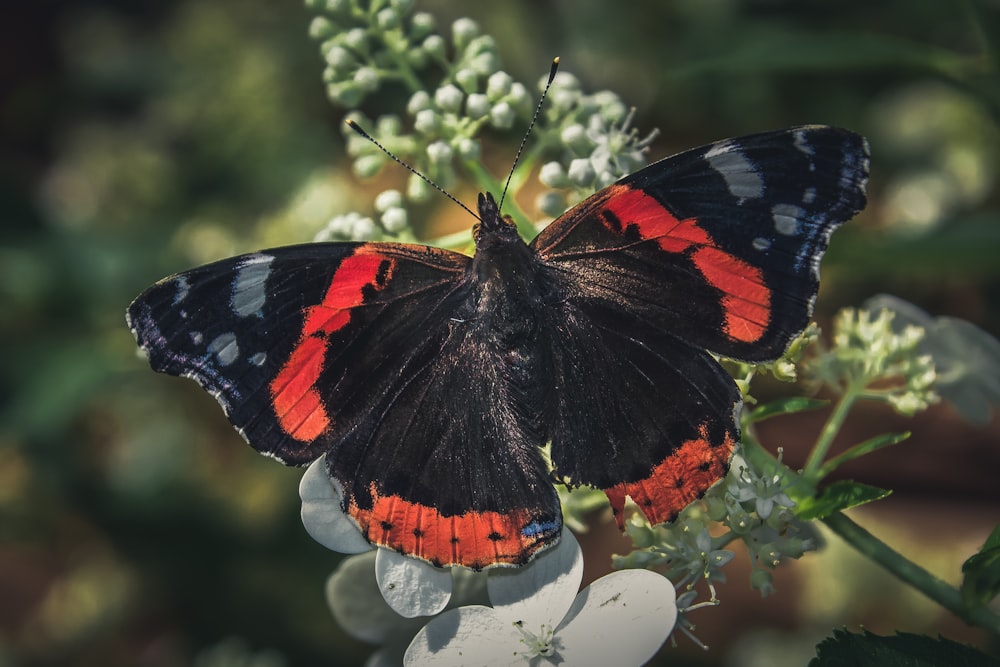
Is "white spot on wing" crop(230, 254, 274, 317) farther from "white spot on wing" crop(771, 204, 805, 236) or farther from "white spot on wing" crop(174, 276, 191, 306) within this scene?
"white spot on wing" crop(771, 204, 805, 236)

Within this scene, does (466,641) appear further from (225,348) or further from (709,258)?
(709,258)

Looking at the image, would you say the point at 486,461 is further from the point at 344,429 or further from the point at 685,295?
the point at 685,295

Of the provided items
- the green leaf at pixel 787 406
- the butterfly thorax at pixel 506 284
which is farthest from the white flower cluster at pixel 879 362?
the butterfly thorax at pixel 506 284

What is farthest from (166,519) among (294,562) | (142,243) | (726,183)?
(726,183)

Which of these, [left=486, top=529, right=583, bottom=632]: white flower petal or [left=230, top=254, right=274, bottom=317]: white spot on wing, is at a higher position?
[left=230, top=254, right=274, bottom=317]: white spot on wing

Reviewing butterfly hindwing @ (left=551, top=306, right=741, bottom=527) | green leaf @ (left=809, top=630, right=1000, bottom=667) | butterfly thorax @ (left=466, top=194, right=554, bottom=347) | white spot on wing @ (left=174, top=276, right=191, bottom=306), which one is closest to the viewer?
green leaf @ (left=809, top=630, right=1000, bottom=667)

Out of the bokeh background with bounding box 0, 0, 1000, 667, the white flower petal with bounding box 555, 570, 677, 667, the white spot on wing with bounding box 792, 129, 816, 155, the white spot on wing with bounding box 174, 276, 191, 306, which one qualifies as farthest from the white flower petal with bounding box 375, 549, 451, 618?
the bokeh background with bounding box 0, 0, 1000, 667

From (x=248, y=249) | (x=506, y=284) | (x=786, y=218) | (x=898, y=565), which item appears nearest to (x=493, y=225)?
(x=506, y=284)

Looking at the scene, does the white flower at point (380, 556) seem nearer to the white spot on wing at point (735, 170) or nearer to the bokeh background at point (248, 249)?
the white spot on wing at point (735, 170)
